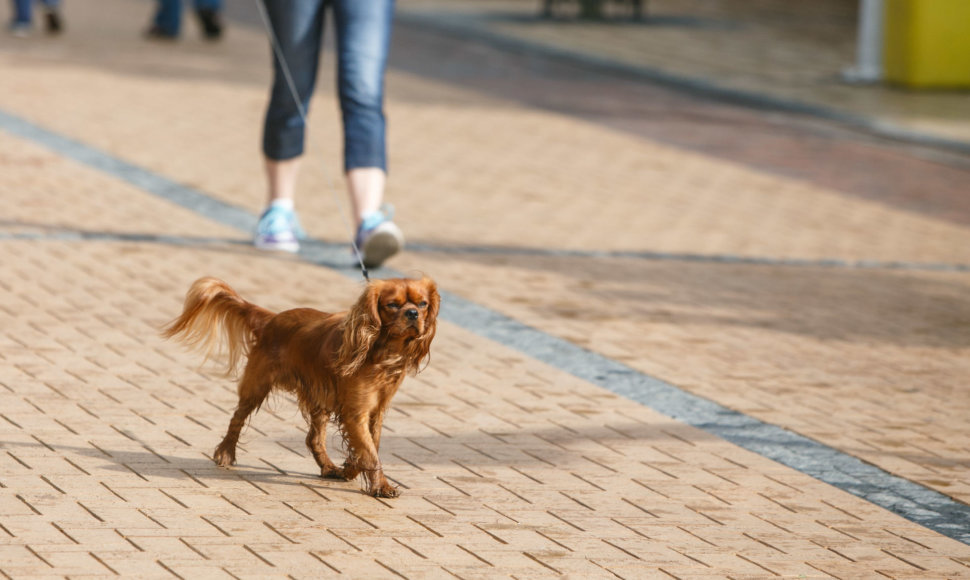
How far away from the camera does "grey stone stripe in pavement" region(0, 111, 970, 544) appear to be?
4770mm

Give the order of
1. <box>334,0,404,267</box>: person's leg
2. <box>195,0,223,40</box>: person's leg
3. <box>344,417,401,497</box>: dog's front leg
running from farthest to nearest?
1. <box>195,0,223,40</box>: person's leg
2. <box>334,0,404,267</box>: person's leg
3. <box>344,417,401,497</box>: dog's front leg

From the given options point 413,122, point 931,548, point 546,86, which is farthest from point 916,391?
point 546,86

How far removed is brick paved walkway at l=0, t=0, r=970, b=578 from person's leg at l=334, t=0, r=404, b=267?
1.31 feet

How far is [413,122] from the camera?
12.9m

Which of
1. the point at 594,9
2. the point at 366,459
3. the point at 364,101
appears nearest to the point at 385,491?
the point at 366,459

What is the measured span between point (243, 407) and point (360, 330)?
1.94 feet

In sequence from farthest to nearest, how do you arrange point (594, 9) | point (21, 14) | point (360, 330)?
point (594, 9) → point (21, 14) → point (360, 330)

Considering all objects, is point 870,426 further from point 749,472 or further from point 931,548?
point 931,548

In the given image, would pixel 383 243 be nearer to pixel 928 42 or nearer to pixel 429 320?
pixel 429 320

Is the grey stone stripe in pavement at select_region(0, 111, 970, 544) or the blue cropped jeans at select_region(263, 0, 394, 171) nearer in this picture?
the grey stone stripe in pavement at select_region(0, 111, 970, 544)

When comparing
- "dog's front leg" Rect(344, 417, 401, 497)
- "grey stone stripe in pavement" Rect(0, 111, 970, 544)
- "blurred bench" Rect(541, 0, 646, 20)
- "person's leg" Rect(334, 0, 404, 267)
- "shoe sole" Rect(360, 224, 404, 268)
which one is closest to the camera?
"dog's front leg" Rect(344, 417, 401, 497)

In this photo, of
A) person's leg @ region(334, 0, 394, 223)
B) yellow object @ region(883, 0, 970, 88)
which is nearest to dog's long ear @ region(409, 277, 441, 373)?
person's leg @ region(334, 0, 394, 223)

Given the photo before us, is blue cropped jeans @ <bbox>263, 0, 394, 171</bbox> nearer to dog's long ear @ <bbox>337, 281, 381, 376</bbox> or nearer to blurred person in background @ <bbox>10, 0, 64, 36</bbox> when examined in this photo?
dog's long ear @ <bbox>337, 281, 381, 376</bbox>

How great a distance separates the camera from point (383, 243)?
284 inches
